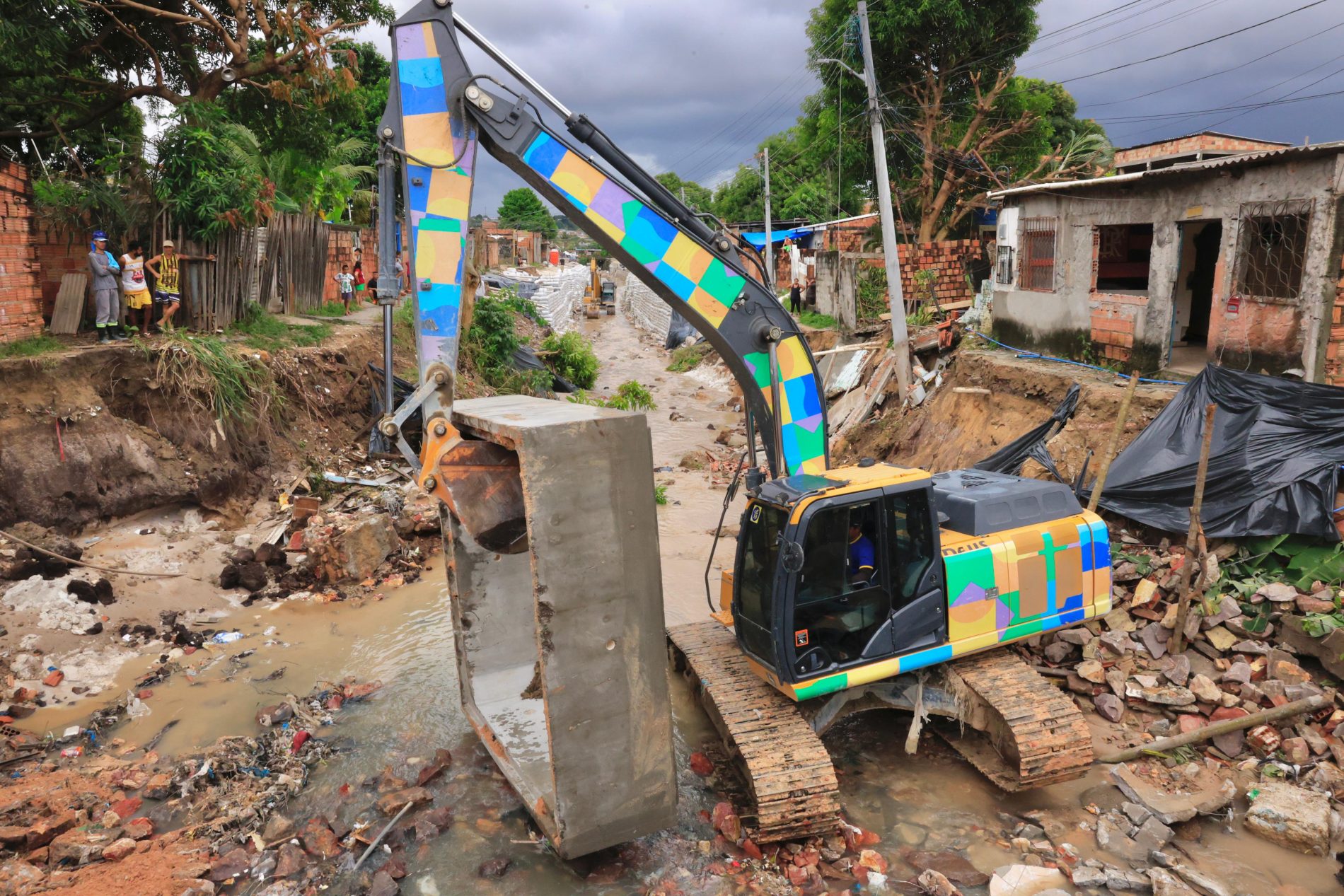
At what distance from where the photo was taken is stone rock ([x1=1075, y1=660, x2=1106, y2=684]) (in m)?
6.94

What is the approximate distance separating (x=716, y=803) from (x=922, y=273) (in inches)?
571

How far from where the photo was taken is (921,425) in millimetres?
12898

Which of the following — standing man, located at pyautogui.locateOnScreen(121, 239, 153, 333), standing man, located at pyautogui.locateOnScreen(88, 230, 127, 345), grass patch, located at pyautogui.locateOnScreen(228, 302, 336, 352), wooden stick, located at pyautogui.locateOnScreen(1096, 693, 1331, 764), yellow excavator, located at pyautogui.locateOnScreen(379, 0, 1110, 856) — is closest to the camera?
yellow excavator, located at pyautogui.locateOnScreen(379, 0, 1110, 856)

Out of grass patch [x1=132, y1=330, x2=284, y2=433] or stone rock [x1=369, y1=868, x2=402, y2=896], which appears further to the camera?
grass patch [x1=132, y1=330, x2=284, y2=433]

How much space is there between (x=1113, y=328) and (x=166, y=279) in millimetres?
12801

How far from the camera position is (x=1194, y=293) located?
13.6 metres

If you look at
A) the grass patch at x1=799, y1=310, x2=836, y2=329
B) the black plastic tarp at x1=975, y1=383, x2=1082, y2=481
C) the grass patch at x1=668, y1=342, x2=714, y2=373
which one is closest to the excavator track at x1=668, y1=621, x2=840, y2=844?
the black plastic tarp at x1=975, y1=383, x2=1082, y2=481

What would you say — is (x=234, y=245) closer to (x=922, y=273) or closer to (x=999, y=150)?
(x=922, y=273)

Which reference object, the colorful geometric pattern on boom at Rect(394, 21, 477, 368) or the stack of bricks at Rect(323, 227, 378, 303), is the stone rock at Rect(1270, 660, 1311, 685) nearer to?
the colorful geometric pattern on boom at Rect(394, 21, 477, 368)

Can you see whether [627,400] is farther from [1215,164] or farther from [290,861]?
[290,861]

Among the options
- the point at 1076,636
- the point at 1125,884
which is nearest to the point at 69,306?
the point at 1076,636

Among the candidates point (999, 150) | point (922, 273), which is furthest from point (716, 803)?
point (999, 150)

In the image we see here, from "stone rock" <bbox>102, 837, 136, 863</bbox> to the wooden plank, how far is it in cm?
767

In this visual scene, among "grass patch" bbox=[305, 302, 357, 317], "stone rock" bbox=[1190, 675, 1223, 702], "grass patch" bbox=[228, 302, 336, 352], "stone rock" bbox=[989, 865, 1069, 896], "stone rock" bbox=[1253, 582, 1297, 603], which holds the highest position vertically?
"grass patch" bbox=[305, 302, 357, 317]
